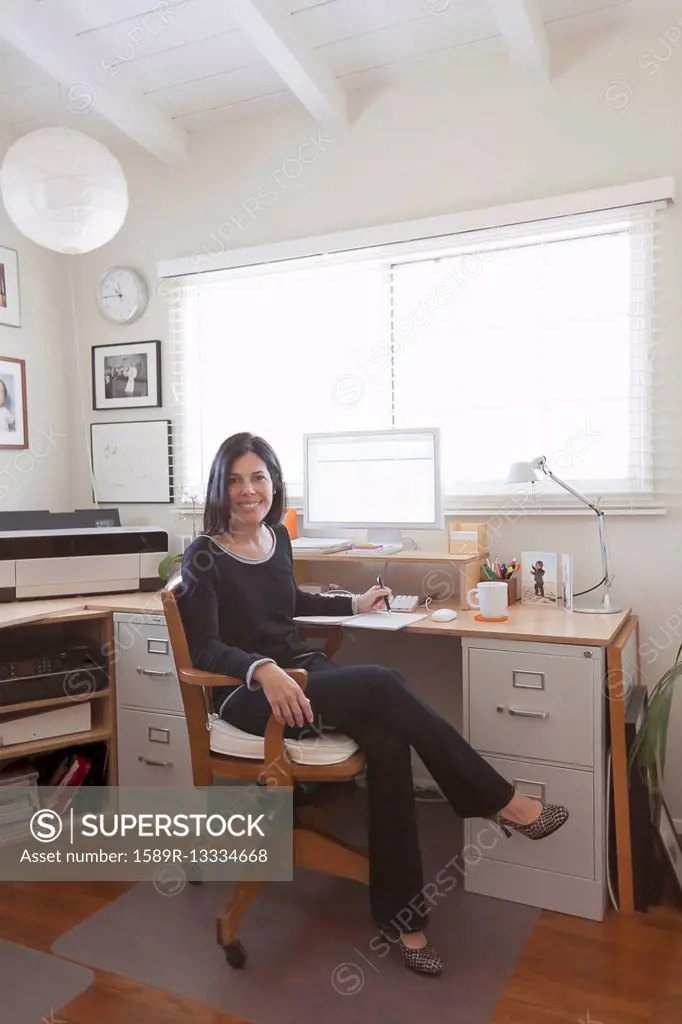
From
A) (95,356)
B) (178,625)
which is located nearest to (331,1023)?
(178,625)

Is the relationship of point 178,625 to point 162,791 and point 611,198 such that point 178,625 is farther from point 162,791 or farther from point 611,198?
point 611,198

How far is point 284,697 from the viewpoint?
1792mm

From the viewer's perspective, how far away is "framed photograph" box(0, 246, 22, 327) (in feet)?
10.2

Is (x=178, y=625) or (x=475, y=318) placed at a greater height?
(x=475, y=318)

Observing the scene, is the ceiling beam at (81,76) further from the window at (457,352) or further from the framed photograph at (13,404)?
the framed photograph at (13,404)

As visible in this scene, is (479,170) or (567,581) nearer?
(567,581)

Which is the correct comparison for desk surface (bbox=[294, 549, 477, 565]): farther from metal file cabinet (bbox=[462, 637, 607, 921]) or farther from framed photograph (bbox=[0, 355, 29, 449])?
framed photograph (bbox=[0, 355, 29, 449])

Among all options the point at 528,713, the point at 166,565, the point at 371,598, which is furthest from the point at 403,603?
the point at 166,565

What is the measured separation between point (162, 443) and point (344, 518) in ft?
3.22

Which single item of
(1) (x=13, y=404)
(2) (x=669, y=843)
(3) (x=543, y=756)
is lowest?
(2) (x=669, y=843)

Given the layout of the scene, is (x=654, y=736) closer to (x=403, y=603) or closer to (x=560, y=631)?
(x=560, y=631)

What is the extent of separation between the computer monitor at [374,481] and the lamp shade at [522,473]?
9.8 inches

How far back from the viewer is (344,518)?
265 centimetres

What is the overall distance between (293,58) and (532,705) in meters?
2.05
